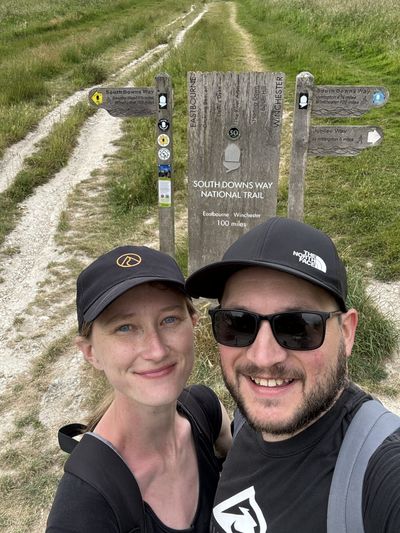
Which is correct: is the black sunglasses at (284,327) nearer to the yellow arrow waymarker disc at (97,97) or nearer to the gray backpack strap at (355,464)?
the gray backpack strap at (355,464)

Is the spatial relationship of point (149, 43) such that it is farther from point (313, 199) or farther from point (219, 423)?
point (219, 423)

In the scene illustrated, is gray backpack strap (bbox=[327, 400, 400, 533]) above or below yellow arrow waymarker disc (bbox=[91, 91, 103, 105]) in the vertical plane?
below

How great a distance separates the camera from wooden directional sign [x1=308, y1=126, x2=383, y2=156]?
3.57 m

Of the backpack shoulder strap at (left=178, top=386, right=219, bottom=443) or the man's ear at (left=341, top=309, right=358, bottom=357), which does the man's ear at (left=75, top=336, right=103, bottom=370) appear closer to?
the backpack shoulder strap at (left=178, top=386, right=219, bottom=443)

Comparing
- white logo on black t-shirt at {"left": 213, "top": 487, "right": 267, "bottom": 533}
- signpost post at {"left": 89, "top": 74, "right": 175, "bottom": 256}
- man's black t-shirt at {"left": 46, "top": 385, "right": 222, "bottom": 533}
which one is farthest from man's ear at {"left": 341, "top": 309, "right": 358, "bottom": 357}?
signpost post at {"left": 89, "top": 74, "right": 175, "bottom": 256}

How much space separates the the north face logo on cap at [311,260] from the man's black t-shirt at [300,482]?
390 mm

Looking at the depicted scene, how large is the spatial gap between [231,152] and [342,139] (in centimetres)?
89

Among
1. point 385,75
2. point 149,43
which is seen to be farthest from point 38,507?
point 149,43

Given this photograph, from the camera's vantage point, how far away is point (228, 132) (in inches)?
157

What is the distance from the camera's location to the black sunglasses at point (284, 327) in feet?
4.50

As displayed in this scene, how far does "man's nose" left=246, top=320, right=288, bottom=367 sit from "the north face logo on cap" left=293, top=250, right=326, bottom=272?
208mm

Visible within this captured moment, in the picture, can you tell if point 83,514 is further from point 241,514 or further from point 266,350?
point 266,350

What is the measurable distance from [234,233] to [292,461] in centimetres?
305

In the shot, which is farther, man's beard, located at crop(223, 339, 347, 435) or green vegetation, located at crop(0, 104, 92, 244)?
green vegetation, located at crop(0, 104, 92, 244)
